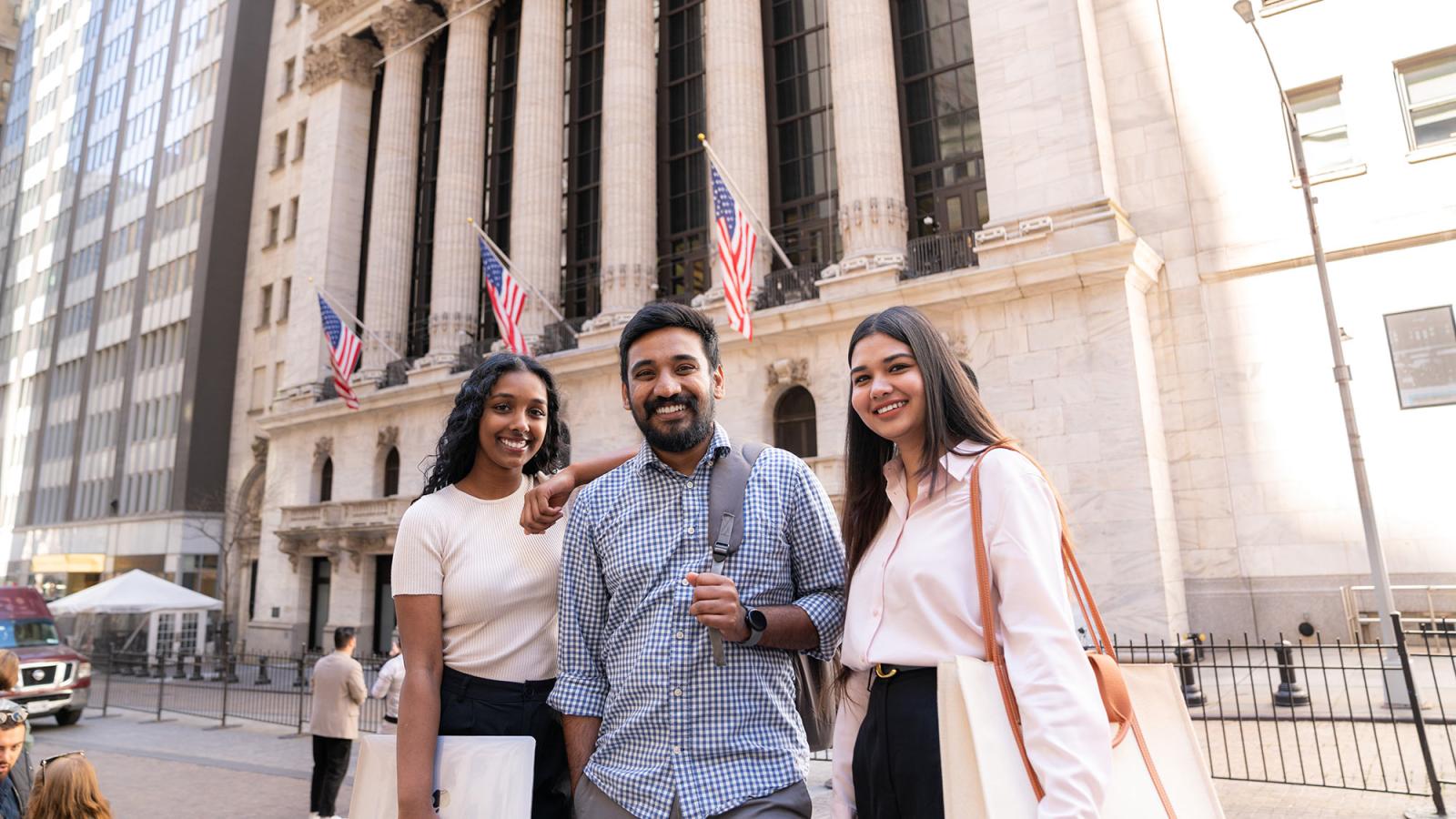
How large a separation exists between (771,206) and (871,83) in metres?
4.63

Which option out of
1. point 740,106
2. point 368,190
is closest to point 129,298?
point 368,190

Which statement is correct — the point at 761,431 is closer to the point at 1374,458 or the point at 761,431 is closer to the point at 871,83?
the point at 871,83

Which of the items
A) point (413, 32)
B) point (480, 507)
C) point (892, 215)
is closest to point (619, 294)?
point (892, 215)

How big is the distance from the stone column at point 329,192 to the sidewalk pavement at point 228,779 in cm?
1873

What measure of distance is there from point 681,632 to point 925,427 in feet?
3.23

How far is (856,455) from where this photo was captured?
2.88 meters

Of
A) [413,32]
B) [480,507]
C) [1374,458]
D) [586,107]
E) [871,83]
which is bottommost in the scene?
[480,507]

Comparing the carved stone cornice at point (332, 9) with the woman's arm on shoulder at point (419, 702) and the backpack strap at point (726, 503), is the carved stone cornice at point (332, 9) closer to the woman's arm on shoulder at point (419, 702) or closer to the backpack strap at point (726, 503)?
the woman's arm on shoulder at point (419, 702)

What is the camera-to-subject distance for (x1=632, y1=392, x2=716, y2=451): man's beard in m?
Answer: 2.75

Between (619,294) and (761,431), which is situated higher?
(619,294)

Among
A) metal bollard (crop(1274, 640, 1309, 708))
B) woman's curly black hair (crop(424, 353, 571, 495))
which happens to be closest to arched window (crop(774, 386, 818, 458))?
metal bollard (crop(1274, 640, 1309, 708))

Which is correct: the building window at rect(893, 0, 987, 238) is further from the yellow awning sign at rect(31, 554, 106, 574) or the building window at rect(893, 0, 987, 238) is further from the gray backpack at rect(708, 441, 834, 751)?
the yellow awning sign at rect(31, 554, 106, 574)

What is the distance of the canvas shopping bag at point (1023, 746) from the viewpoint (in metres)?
1.92

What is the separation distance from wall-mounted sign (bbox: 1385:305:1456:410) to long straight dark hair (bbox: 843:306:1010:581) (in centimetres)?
1777
